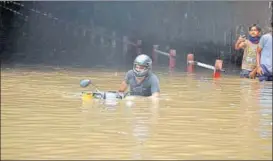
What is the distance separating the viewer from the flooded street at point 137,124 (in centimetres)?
750

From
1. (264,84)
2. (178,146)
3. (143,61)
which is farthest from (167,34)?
(178,146)

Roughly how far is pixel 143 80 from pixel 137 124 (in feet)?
9.63

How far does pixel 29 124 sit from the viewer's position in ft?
29.9

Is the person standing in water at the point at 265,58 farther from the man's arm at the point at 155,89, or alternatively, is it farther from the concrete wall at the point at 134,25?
the concrete wall at the point at 134,25

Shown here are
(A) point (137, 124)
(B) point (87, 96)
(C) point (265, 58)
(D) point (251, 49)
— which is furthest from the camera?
(D) point (251, 49)

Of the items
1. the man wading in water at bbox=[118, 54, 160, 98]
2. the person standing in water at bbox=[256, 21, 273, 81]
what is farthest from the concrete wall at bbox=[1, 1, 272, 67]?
the man wading in water at bbox=[118, 54, 160, 98]

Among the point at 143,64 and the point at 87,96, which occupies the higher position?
the point at 143,64

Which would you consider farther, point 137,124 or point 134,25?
point 134,25

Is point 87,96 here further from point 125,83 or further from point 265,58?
point 265,58

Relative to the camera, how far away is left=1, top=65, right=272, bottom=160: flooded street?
7.50m

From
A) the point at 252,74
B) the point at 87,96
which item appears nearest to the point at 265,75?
the point at 252,74

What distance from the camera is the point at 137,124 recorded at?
371 inches

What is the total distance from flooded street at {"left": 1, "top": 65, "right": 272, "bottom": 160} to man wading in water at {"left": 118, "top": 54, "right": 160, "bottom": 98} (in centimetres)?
25

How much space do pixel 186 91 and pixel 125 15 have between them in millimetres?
21286
